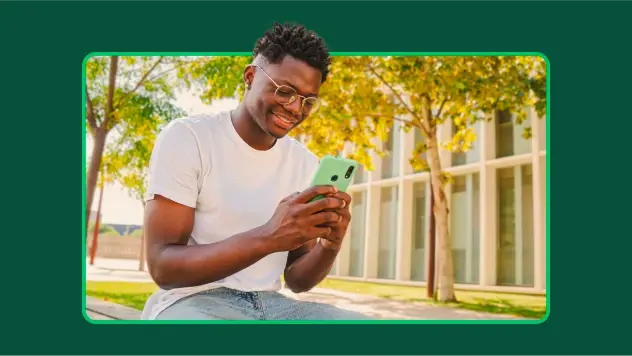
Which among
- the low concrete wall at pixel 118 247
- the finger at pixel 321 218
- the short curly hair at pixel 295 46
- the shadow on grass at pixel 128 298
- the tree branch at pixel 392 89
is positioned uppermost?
the tree branch at pixel 392 89

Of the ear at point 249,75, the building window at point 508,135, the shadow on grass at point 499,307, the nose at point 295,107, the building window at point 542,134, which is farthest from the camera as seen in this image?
the building window at point 508,135

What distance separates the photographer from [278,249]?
229 cm

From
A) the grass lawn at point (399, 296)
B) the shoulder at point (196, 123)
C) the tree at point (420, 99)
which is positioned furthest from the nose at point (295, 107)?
the grass lawn at point (399, 296)

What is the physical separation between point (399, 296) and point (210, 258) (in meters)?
1.52

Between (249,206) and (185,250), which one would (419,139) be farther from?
(185,250)

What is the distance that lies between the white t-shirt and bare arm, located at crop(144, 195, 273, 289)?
54 mm

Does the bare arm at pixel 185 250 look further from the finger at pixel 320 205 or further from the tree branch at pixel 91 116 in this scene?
the tree branch at pixel 91 116

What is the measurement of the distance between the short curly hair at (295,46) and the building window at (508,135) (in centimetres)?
163

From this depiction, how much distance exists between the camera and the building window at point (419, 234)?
3.66 metres

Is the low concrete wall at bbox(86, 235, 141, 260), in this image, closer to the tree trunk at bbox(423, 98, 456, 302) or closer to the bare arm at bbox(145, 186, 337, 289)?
the bare arm at bbox(145, 186, 337, 289)

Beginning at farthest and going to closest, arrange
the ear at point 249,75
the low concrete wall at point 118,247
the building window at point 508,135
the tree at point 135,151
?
the building window at point 508,135 < the tree at point 135,151 < the low concrete wall at point 118,247 < the ear at point 249,75

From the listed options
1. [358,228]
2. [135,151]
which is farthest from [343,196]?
[135,151]

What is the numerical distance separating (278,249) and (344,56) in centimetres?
141

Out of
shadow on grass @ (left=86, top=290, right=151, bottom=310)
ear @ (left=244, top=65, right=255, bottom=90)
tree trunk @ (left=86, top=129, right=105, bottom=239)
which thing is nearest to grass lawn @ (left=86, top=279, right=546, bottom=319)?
shadow on grass @ (left=86, top=290, right=151, bottom=310)
